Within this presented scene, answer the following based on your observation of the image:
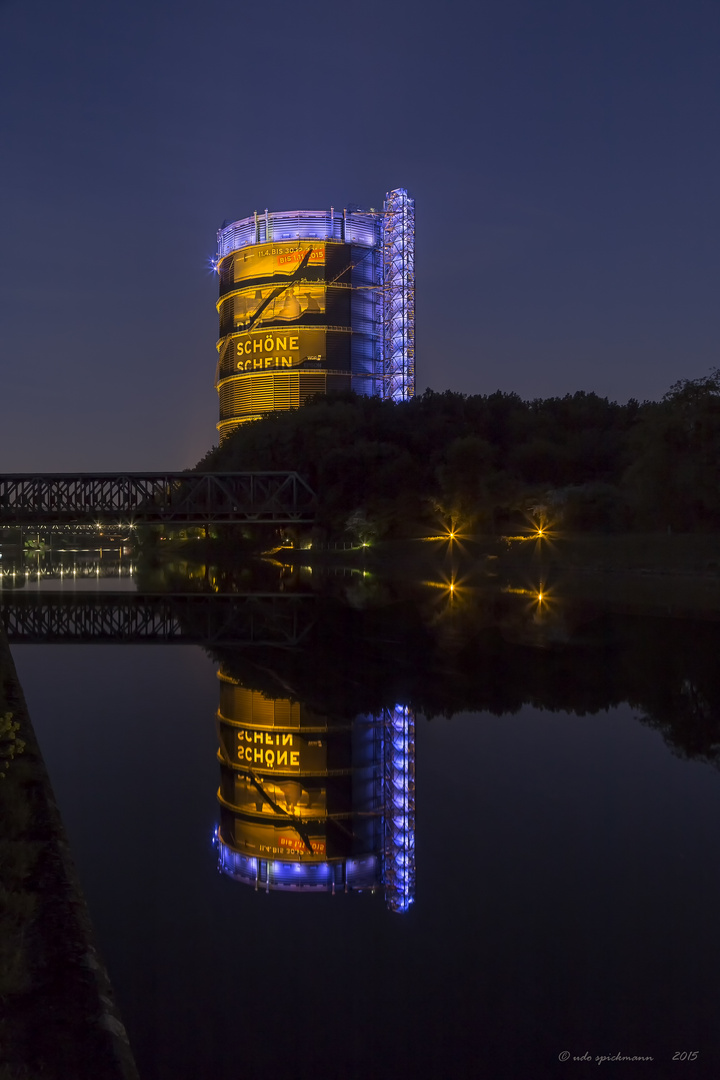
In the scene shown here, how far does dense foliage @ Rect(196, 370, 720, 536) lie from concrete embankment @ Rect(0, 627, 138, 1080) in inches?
2147

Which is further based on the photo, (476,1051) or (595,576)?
(595,576)

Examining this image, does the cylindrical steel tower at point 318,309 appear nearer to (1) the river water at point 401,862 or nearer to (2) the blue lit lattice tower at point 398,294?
(2) the blue lit lattice tower at point 398,294

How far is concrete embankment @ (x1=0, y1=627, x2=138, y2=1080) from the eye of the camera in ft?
16.8

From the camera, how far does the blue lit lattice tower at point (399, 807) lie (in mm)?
8828

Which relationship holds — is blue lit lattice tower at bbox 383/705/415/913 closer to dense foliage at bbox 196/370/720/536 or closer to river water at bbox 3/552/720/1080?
river water at bbox 3/552/720/1080

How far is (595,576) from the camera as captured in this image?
5812 centimetres

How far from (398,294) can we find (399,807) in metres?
133

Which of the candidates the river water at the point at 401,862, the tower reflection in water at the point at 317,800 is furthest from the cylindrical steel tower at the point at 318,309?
the tower reflection in water at the point at 317,800

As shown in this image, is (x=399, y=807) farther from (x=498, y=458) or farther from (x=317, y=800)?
(x=498, y=458)

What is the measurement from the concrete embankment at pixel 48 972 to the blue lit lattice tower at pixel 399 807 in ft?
9.63

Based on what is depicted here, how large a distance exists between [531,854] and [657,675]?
1189 centimetres

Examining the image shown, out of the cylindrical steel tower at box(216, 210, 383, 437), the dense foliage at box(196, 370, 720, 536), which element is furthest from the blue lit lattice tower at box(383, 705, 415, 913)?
the cylindrical steel tower at box(216, 210, 383, 437)

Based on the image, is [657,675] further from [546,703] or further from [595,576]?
[595,576]

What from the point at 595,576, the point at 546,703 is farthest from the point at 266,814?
the point at 595,576
